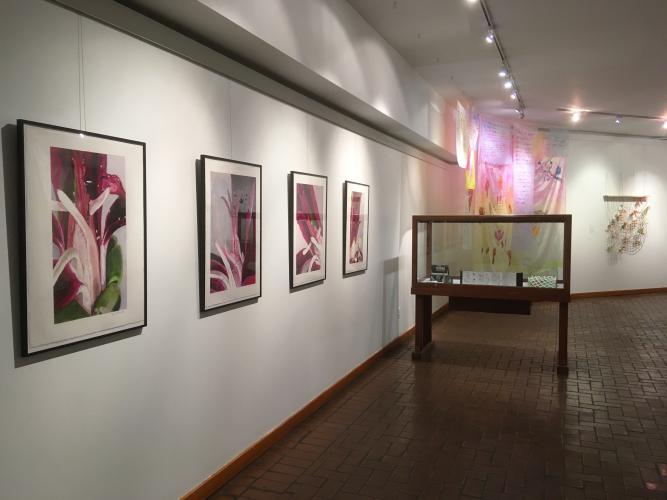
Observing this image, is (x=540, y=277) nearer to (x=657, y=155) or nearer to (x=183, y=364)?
(x=183, y=364)

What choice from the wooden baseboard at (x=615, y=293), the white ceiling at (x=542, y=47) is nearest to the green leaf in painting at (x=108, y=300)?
the white ceiling at (x=542, y=47)

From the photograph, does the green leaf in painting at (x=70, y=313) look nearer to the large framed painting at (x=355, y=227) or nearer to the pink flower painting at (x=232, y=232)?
the pink flower painting at (x=232, y=232)

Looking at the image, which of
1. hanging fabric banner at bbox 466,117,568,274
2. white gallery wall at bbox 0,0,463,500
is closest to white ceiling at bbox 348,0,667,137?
hanging fabric banner at bbox 466,117,568,274

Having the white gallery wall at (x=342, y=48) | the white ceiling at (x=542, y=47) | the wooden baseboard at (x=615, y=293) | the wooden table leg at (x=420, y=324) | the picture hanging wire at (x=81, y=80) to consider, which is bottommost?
the wooden baseboard at (x=615, y=293)

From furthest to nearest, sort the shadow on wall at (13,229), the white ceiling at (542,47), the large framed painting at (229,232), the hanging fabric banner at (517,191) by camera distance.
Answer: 1. the hanging fabric banner at (517,191)
2. the white ceiling at (542,47)
3. the large framed painting at (229,232)
4. the shadow on wall at (13,229)

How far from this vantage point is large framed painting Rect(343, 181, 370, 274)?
5.12 meters

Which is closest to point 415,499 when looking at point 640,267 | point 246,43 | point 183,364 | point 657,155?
point 183,364

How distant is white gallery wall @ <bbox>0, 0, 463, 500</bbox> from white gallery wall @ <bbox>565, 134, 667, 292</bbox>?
27.4 feet

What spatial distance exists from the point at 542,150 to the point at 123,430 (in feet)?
32.3

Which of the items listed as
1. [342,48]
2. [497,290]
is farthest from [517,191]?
[342,48]

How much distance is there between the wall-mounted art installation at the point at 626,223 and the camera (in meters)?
11.5

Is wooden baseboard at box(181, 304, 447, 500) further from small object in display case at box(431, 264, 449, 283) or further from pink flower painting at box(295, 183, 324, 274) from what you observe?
small object in display case at box(431, 264, 449, 283)

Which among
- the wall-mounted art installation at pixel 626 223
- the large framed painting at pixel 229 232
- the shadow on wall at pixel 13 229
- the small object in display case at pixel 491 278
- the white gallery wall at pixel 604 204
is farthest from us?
the wall-mounted art installation at pixel 626 223

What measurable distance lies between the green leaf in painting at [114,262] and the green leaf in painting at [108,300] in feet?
0.09
